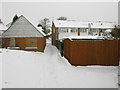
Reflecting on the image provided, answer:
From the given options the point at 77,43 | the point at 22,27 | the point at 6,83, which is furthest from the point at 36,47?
the point at 6,83

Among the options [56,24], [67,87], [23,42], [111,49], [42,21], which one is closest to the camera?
[67,87]

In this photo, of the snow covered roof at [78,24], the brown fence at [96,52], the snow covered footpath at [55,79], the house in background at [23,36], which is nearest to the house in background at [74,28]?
the snow covered roof at [78,24]

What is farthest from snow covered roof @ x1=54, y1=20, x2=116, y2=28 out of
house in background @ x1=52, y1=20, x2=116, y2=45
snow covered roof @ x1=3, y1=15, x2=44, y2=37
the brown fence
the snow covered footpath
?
the snow covered footpath

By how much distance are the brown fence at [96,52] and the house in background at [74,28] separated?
2363cm

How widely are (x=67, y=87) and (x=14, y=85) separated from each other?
2.25m

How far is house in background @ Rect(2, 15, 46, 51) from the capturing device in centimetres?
1766

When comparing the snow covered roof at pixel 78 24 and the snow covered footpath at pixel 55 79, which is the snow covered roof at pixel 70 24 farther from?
the snow covered footpath at pixel 55 79

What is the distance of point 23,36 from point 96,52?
1072cm

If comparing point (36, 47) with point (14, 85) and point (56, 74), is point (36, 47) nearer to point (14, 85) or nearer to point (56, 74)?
point (56, 74)

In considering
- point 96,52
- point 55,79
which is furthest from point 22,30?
point 55,79

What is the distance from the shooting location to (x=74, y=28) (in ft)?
119

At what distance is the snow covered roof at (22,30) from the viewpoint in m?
17.6

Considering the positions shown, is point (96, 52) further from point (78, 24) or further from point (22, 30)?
point (78, 24)

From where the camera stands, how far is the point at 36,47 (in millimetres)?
17891
